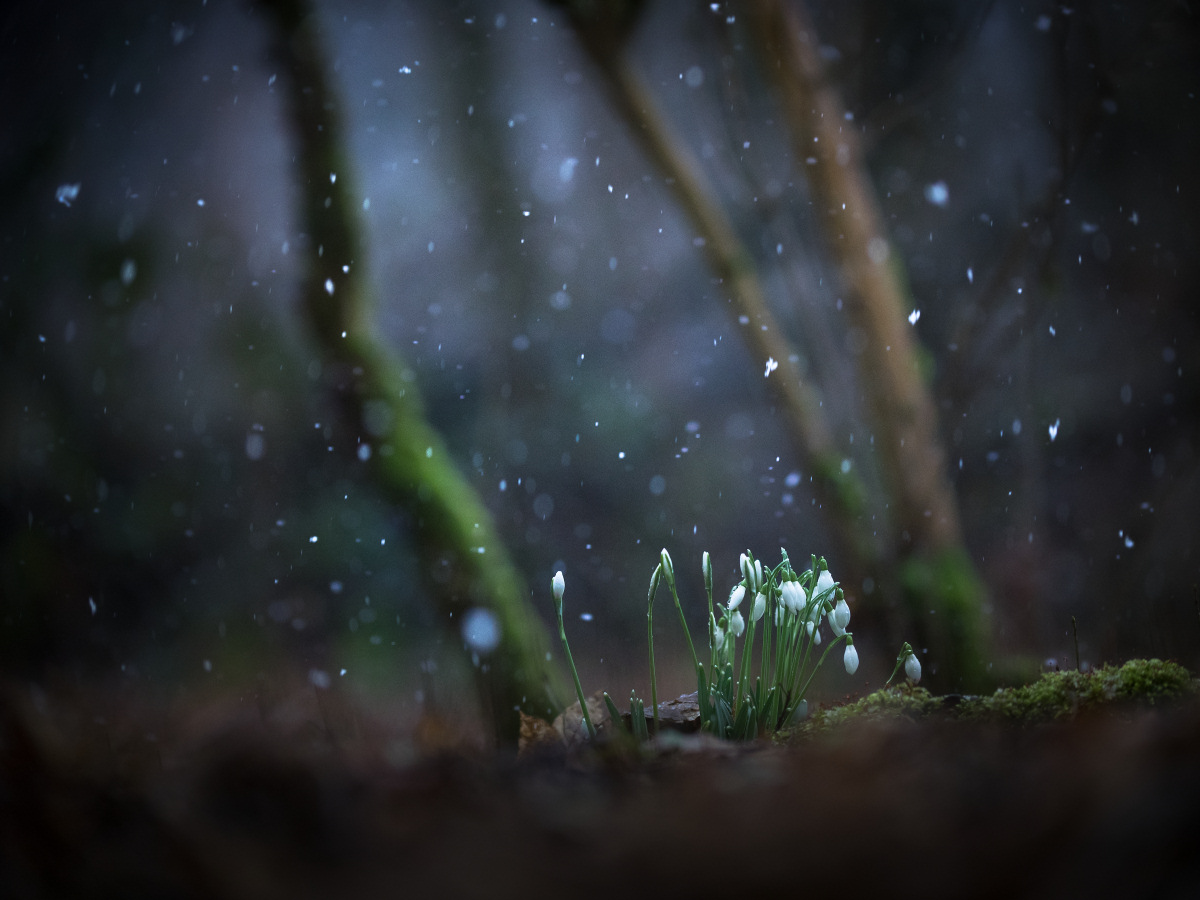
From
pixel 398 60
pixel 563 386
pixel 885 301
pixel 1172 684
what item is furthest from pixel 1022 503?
pixel 398 60

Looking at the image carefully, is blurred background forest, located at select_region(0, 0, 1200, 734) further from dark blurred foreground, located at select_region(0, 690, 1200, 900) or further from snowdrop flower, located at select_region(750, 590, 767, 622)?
dark blurred foreground, located at select_region(0, 690, 1200, 900)

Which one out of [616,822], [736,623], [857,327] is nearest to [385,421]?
[736,623]

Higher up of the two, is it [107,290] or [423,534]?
[107,290]

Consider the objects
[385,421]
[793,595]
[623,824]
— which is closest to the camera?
[623,824]

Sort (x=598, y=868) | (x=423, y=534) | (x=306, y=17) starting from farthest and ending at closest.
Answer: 1. (x=306, y=17)
2. (x=423, y=534)
3. (x=598, y=868)

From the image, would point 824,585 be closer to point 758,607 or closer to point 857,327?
point 758,607

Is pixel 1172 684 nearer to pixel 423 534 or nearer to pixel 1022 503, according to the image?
pixel 1022 503

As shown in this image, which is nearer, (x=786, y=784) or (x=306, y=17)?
(x=786, y=784)

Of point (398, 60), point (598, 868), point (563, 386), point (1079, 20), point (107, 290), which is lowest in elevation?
point (598, 868)

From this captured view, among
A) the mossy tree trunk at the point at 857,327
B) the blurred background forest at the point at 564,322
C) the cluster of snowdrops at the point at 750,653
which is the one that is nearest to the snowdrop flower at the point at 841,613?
the cluster of snowdrops at the point at 750,653
